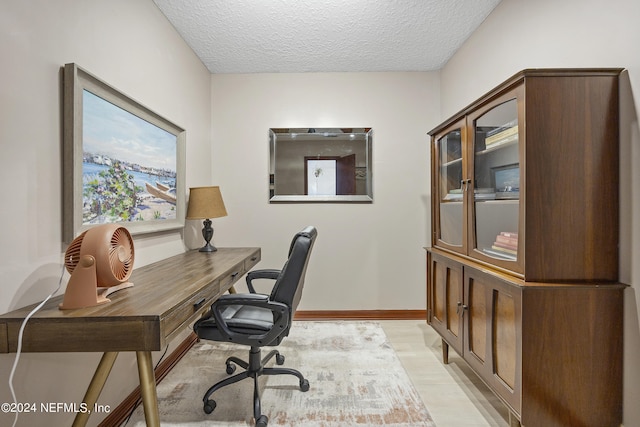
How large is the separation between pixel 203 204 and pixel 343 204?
139 cm

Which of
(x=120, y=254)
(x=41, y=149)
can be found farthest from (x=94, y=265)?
(x=41, y=149)

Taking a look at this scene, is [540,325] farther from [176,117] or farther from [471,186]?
[176,117]

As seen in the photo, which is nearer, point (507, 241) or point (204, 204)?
point (507, 241)

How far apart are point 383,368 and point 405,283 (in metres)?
1.16

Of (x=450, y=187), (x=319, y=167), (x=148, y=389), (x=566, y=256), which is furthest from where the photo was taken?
(x=319, y=167)

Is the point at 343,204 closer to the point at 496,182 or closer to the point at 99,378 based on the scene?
the point at 496,182

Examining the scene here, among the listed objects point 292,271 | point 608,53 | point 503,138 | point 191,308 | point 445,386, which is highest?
point 608,53

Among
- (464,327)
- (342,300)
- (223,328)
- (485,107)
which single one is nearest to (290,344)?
(342,300)

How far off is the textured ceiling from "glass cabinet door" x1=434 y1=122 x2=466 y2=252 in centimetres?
87

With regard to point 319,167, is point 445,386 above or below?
below

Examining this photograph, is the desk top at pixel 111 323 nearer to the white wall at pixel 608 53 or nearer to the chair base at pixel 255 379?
the chair base at pixel 255 379

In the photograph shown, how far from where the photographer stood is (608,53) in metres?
1.47

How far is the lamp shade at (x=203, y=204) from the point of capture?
8.45 ft

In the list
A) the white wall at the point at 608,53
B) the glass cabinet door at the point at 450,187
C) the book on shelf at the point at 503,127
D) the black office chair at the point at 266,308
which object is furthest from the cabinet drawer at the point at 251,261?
the white wall at the point at 608,53
